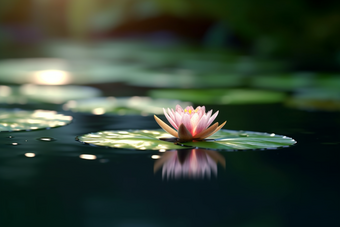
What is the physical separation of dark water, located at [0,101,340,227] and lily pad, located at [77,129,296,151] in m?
0.04

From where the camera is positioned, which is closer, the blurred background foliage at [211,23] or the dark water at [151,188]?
the dark water at [151,188]

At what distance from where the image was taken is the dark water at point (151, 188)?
1.55 m

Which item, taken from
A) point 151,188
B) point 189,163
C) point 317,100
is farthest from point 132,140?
point 317,100

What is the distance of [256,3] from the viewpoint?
8305 mm

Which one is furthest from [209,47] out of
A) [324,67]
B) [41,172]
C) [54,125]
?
[41,172]

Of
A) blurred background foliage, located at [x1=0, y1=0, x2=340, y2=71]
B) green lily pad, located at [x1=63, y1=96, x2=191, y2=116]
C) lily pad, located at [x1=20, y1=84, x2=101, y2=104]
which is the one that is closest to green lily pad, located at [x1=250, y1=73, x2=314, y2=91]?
blurred background foliage, located at [x1=0, y1=0, x2=340, y2=71]

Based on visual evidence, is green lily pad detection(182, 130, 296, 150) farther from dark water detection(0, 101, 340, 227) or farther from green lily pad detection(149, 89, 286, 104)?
green lily pad detection(149, 89, 286, 104)

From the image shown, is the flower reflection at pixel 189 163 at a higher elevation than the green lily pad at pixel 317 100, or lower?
lower

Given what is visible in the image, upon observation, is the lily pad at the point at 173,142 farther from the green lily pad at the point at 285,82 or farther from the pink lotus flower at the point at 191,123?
the green lily pad at the point at 285,82

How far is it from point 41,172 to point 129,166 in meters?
0.36

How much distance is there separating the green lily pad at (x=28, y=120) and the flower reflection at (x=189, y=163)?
993mm

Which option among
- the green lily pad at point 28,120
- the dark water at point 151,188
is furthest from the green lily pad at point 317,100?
the green lily pad at point 28,120

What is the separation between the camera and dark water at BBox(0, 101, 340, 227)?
155 centimetres

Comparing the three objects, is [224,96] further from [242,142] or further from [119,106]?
[242,142]
